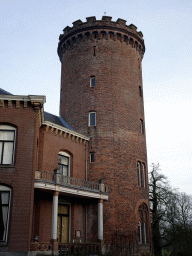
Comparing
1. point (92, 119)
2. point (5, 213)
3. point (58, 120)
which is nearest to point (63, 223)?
point (5, 213)

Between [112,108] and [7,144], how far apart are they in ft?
34.1

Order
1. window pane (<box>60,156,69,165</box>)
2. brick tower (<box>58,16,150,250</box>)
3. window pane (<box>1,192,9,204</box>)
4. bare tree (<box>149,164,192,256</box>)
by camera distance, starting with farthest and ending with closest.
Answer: bare tree (<box>149,164,192,256</box>), brick tower (<box>58,16,150,250</box>), window pane (<box>60,156,69,165</box>), window pane (<box>1,192,9,204</box>)

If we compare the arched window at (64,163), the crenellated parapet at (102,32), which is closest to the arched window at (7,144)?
the arched window at (64,163)

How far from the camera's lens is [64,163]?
72.7 ft

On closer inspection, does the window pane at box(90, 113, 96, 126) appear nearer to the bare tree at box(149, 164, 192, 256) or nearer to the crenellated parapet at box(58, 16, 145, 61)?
the crenellated parapet at box(58, 16, 145, 61)

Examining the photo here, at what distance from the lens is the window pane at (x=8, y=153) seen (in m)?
16.5

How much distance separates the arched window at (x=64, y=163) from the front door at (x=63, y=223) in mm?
2437

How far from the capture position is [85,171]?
76.9ft

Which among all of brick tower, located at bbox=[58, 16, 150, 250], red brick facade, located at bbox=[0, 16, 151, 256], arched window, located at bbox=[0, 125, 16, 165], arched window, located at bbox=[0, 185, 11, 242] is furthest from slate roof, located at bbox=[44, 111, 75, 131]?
arched window, located at bbox=[0, 185, 11, 242]

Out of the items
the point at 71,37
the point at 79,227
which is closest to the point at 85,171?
the point at 79,227

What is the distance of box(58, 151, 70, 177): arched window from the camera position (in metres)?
21.8

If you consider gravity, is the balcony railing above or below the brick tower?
below

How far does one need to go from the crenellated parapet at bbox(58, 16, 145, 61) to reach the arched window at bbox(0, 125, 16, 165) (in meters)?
13.8

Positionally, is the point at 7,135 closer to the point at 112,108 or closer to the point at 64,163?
the point at 64,163
